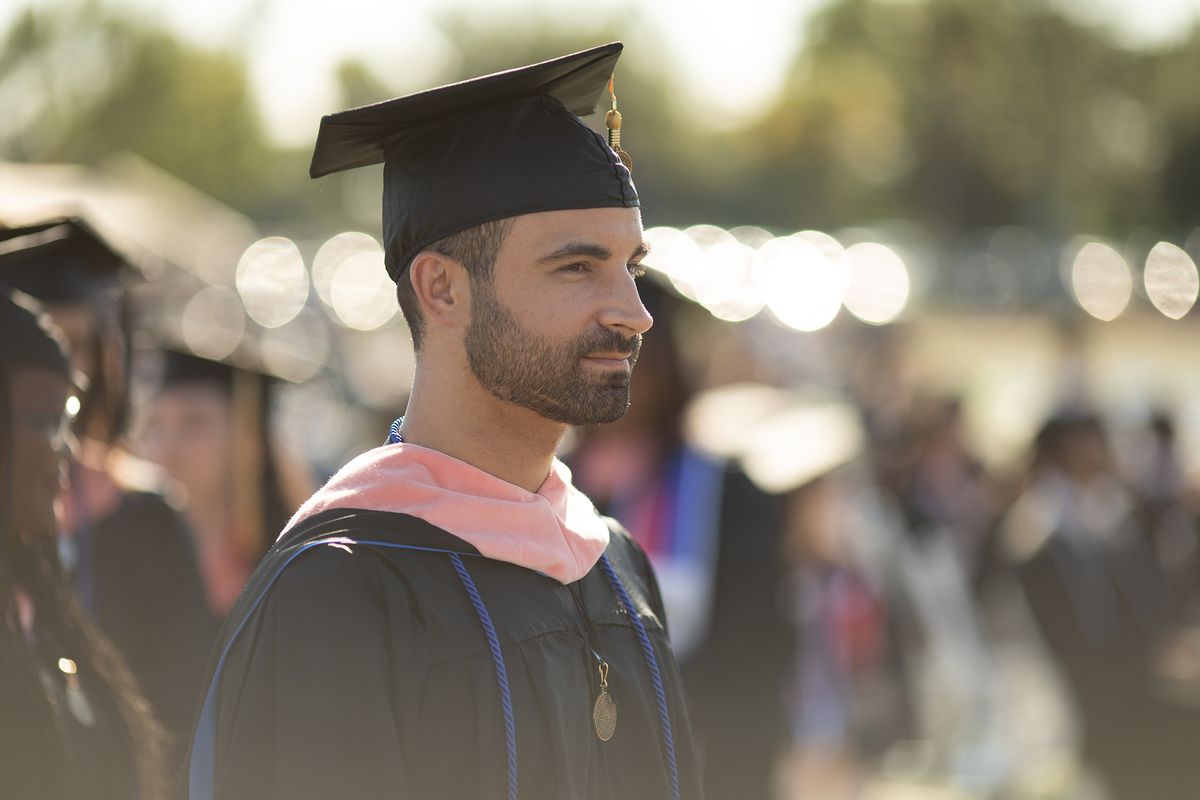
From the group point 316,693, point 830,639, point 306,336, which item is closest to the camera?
point 316,693

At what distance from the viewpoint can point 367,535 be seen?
205cm

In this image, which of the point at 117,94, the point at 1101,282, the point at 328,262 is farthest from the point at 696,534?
the point at 328,262

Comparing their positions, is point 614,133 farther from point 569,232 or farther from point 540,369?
point 540,369

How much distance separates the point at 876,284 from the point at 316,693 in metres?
23.8

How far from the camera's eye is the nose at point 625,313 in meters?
2.18

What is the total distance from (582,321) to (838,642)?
5.16 m

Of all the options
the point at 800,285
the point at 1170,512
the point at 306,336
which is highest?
the point at 306,336

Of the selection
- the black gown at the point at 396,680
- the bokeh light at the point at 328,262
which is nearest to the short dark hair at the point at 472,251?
the black gown at the point at 396,680

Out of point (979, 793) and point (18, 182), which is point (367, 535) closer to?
point (18, 182)

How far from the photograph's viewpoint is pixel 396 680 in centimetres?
197

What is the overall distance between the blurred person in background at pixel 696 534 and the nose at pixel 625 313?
2.66 m

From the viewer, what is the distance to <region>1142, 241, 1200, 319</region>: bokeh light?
1545cm

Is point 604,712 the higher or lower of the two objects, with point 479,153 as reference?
lower

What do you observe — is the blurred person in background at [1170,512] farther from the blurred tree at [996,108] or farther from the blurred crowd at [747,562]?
the blurred tree at [996,108]
